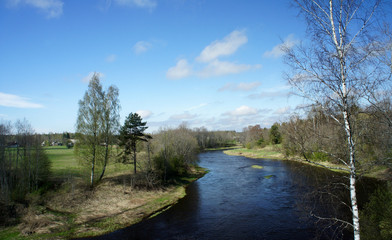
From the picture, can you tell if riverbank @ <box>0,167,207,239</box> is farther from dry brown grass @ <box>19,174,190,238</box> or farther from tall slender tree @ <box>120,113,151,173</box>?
tall slender tree @ <box>120,113,151,173</box>

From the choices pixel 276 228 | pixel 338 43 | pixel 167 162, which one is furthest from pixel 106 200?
pixel 338 43

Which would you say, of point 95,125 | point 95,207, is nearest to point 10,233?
point 95,207

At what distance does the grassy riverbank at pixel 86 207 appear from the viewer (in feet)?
62.2

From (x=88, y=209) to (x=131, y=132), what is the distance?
498 inches

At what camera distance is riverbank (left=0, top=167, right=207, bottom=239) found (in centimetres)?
1889

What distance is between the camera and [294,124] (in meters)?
7.90

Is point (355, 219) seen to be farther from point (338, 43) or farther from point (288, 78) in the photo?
point (338, 43)

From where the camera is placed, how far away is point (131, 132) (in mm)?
34094

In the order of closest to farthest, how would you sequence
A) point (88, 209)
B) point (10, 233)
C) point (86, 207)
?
point (10, 233) → point (88, 209) → point (86, 207)

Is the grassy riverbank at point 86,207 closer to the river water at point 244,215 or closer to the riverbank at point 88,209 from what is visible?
the riverbank at point 88,209

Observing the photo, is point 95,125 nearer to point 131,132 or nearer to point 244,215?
point 131,132

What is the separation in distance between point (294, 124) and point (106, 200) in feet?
81.4

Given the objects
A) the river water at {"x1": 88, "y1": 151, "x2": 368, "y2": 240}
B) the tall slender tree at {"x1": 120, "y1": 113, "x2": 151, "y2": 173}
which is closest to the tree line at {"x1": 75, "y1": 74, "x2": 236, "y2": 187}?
the tall slender tree at {"x1": 120, "y1": 113, "x2": 151, "y2": 173}

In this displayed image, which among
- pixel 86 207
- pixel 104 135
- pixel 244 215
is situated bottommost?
pixel 244 215
